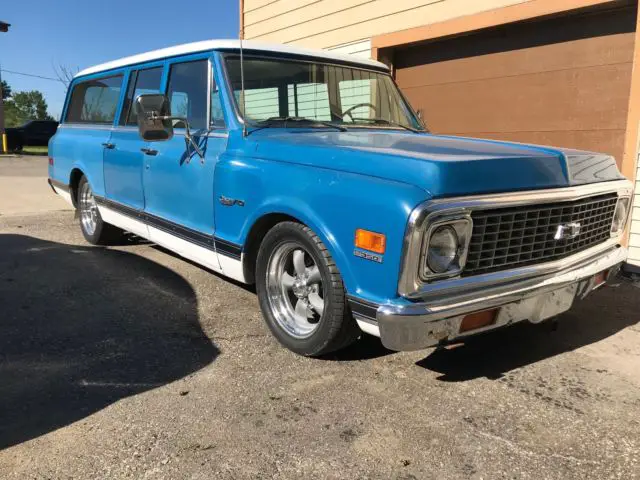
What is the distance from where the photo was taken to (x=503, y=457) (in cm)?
228

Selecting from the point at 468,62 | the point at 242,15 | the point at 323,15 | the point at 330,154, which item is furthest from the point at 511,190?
the point at 242,15

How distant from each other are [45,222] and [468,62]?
5849 mm

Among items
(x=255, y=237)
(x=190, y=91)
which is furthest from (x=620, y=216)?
(x=190, y=91)

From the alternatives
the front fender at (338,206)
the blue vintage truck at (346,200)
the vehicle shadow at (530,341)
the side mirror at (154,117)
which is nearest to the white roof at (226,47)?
the blue vintage truck at (346,200)

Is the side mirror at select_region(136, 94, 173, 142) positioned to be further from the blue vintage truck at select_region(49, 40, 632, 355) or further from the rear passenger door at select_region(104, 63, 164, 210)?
the rear passenger door at select_region(104, 63, 164, 210)

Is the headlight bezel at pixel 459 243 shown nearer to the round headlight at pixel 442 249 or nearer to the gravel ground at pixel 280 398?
the round headlight at pixel 442 249

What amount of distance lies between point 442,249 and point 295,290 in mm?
1046

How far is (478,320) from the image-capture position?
2535 mm

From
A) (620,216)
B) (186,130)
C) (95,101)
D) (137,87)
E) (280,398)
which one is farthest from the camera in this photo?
(95,101)

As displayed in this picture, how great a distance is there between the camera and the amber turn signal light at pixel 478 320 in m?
2.49

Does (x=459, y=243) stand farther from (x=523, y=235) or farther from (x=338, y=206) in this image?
(x=338, y=206)

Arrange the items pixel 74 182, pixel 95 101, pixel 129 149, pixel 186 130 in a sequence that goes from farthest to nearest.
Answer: pixel 74 182 < pixel 95 101 < pixel 129 149 < pixel 186 130

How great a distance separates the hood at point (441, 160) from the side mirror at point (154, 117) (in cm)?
76

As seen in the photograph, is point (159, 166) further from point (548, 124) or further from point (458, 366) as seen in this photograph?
point (548, 124)
